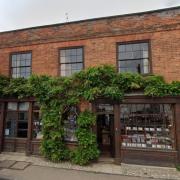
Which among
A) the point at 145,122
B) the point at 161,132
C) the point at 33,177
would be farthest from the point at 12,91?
the point at 161,132

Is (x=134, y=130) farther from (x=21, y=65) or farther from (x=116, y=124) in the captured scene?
(x=21, y=65)

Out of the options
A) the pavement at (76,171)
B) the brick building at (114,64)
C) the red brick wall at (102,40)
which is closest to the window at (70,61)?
the brick building at (114,64)

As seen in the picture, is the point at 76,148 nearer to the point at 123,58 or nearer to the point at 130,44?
the point at 123,58

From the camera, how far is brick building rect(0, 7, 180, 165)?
355 inches

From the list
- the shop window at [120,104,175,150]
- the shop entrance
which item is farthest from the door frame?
the shop entrance

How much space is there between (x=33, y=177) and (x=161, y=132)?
19.7ft

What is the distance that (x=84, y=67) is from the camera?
1060cm

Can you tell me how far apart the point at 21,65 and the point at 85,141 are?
6.39 meters

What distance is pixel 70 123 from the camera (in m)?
10.2

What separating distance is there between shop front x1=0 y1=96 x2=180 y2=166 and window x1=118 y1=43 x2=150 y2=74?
1.72 meters

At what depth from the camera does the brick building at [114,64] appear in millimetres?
9016

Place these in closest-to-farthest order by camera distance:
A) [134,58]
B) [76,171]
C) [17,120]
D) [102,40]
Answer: [76,171]
[134,58]
[102,40]
[17,120]

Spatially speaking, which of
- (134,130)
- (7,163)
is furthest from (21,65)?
(134,130)

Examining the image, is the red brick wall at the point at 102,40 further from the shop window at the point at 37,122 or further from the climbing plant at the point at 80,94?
the shop window at the point at 37,122
